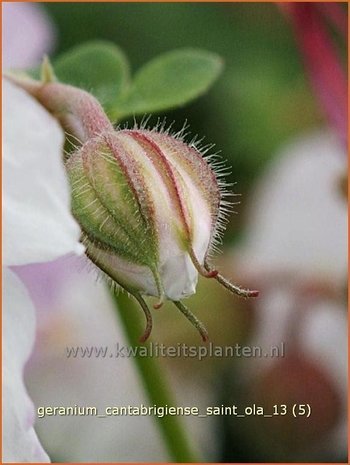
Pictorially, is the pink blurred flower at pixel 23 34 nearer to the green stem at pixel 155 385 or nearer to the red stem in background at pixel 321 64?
the red stem in background at pixel 321 64

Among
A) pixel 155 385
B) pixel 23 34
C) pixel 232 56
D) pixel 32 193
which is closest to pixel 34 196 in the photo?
pixel 32 193

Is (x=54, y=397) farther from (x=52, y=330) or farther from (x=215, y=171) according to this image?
(x=215, y=171)

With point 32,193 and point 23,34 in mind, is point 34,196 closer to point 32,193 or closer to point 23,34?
point 32,193

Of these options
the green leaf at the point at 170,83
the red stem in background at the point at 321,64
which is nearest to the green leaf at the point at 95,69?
the green leaf at the point at 170,83

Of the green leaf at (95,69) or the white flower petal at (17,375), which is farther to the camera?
the green leaf at (95,69)

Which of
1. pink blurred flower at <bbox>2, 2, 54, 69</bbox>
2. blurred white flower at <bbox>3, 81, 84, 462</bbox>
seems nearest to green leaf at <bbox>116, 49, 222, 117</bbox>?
blurred white flower at <bbox>3, 81, 84, 462</bbox>
